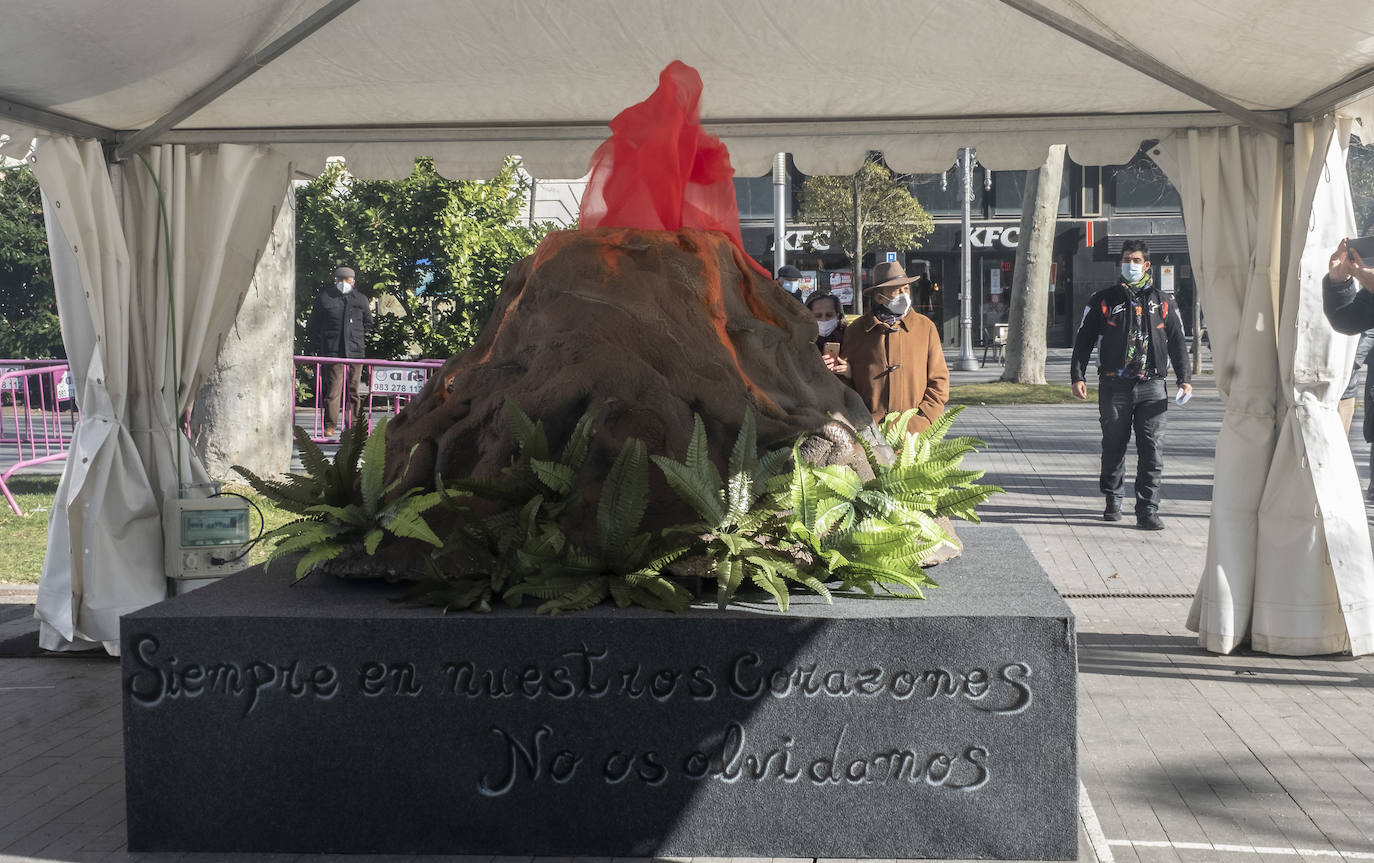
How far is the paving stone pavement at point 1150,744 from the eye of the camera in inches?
154

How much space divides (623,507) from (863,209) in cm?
2756

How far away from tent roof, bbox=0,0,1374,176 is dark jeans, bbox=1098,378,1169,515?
3.04 m

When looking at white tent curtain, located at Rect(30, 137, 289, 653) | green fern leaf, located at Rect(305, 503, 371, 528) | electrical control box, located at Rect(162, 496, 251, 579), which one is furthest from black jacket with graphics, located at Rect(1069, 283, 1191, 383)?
green fern leaf, located at Rect(305, 503, 371, 528)

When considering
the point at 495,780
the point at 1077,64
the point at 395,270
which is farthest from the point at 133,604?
the point at 395,270

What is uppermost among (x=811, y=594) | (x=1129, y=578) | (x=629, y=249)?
(x=629, y=249)

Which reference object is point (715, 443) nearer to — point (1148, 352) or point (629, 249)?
point (629, 249)

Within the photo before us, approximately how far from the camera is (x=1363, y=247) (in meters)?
6.09

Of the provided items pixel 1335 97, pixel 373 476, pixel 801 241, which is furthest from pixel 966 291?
pixel 373 476

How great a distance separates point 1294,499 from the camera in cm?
590

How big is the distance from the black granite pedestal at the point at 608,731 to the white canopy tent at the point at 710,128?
2.67 meters

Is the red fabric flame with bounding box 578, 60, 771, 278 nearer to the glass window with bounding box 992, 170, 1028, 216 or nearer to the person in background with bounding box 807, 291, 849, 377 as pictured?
the person in background with bounding box 807, 291, 849, 377

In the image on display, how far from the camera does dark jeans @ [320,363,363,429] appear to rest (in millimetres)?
12469

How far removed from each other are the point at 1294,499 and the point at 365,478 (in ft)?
14.0

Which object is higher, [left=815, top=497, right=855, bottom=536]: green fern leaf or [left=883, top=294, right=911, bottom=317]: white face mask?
[left=883, top=294, right=911, bottom=317]: white face mask
